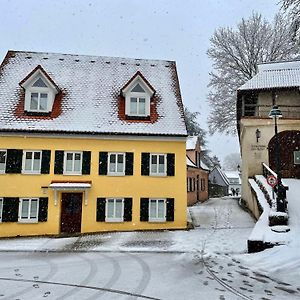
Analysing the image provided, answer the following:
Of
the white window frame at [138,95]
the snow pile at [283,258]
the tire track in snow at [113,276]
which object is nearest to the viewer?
the tire track in snow at [113,276]

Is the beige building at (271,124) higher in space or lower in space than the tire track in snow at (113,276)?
higher

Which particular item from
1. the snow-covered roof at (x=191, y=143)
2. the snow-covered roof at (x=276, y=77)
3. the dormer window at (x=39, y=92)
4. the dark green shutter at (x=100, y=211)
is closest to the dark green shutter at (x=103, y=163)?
the dark green shutter at (x=100, y=211)

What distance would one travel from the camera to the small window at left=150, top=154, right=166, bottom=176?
736 inches

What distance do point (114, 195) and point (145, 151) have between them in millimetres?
3052

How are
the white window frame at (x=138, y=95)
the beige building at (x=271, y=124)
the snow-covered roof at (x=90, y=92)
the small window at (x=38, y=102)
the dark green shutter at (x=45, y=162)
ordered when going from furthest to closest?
the beige building at (x=271, y=124), the white window frame at (x=138, y=95), the small window at (x=38, y=102), the snow-covered roof at (x=90, y=92), the dark green shutter at (x=45, y=162)

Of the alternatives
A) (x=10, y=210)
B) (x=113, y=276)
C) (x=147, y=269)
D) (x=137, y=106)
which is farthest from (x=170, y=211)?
(x=113, y=276)

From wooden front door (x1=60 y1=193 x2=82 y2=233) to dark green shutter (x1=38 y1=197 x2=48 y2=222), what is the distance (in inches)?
34.0

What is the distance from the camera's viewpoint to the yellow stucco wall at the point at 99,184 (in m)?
17.6

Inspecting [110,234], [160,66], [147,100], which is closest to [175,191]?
[110,234]

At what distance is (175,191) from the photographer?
1856 centimetres

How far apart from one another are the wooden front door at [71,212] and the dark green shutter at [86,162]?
52.2 inches

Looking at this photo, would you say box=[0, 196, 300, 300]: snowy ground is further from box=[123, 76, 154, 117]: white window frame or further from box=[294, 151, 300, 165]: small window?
box=[294, 151, 300, 165]: small window

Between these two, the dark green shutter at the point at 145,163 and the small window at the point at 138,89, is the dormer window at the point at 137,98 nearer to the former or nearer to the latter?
the small window at the point at 138,89

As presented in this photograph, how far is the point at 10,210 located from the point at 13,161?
8.63ft
